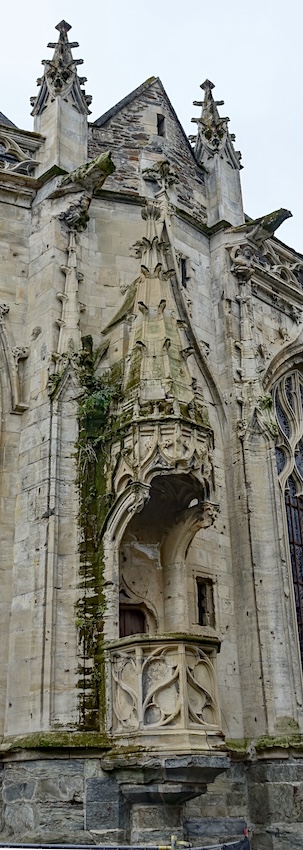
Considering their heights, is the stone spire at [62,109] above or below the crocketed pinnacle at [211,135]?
below

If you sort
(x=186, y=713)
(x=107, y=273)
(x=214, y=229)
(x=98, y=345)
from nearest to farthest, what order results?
1. (x=186, y=713)
2. (x=98, y=345)
3. (x=107, y=273)
4. (x=214, y=229)

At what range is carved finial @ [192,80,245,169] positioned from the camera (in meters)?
15.3

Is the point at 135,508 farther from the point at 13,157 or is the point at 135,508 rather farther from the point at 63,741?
the point at 13,157

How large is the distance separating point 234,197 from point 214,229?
42.7 inches

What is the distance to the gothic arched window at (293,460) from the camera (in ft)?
44.7

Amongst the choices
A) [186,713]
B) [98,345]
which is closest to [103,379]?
[98,345]

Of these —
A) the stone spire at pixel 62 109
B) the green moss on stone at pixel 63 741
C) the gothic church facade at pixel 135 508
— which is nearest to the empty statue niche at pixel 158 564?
the gothic church facade at pixel 135 508

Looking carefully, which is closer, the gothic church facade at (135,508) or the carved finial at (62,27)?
the gothic church facade at (135,508)

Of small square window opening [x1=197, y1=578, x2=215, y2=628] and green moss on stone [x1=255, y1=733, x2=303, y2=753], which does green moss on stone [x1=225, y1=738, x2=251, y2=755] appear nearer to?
green moss on stone [x1=255, y1=733, x2=303, y2=753]

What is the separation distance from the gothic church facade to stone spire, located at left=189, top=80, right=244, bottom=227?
0.12 metres

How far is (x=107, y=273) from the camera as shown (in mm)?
12617

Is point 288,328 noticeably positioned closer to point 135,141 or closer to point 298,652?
point 135,141

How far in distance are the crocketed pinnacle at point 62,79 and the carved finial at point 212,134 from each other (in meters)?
2.64

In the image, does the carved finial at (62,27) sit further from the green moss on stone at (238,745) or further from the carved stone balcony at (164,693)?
the green moss on stone at (238,745)
